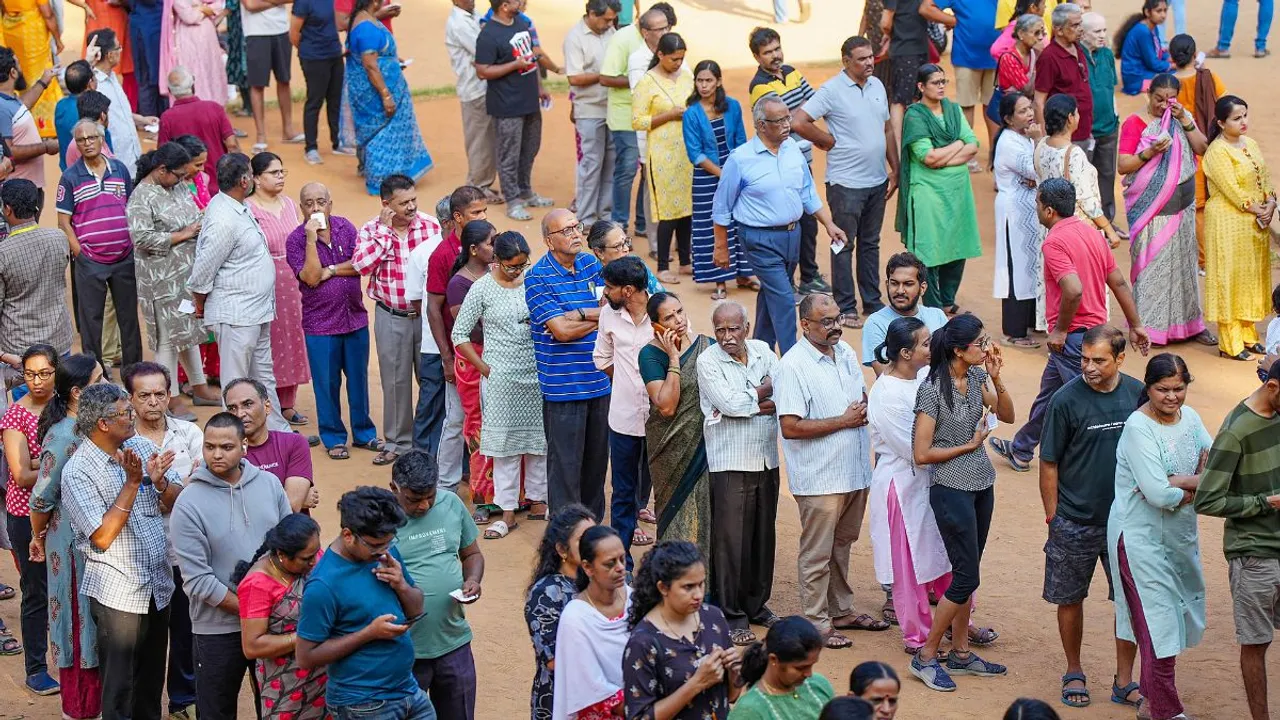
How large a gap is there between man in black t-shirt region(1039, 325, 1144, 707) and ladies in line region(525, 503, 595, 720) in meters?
2.47

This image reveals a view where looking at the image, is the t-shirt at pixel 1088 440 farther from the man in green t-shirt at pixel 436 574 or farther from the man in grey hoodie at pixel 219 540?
the man in grey hoodie at pixel 219 540

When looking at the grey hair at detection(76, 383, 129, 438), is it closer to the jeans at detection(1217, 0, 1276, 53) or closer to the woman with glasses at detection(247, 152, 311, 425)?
the woman with glasses at detection(247, 152, 311, 425)

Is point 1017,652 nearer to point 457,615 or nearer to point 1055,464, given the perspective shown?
point 1055,464

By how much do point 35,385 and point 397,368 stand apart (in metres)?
2.85

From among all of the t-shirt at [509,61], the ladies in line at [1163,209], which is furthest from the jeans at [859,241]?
the t-shirt at [509,61]

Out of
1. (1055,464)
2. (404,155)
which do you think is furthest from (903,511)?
(404,155)

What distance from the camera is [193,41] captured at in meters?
14.3

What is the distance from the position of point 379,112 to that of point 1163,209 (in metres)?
6.72

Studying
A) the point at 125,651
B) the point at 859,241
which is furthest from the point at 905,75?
the point at 125,651

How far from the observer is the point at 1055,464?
7262mm

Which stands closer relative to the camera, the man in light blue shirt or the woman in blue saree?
the man in light blue shirt

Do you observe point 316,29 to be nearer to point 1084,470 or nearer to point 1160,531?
point 1084,470

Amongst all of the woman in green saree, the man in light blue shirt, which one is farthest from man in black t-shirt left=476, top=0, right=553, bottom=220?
the woman in green saree

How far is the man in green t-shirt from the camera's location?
6.16 metres
